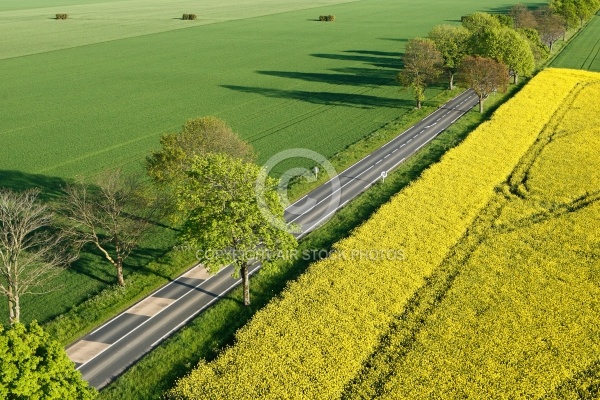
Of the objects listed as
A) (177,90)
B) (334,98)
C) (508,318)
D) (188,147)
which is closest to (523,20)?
(334,98)

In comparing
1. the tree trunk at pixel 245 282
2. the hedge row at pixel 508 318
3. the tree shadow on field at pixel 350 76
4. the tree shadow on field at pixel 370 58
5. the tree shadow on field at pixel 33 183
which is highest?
the tree shadow on field at pixel 370 58

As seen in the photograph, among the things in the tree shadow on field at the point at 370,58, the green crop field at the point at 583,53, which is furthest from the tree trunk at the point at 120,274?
the green crop field at the point at 583,53

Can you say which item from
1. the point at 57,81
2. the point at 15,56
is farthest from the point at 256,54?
the point at 15,56

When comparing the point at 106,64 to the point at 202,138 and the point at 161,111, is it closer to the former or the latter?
the point at 161,111

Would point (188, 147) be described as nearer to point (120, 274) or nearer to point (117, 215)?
point (117, 215)

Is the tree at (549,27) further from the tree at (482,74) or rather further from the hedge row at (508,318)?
the hedge row at (508,318)
